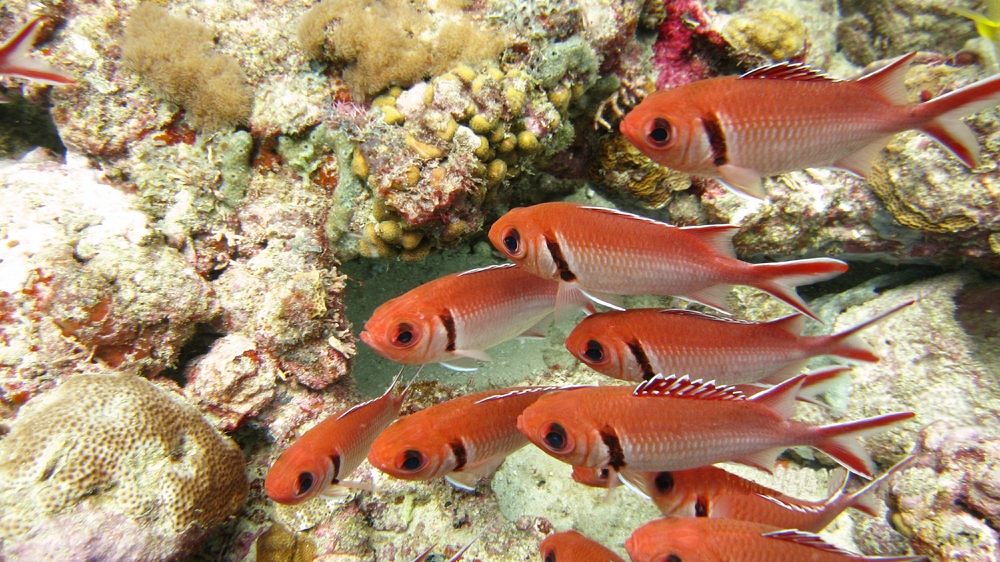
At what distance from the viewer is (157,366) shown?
3.34 m

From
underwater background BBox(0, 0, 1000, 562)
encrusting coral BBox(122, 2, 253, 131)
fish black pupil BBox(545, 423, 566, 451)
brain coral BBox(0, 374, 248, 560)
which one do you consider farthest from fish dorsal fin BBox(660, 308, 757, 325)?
encrusting coral BBox(122, 2, 253, 131)

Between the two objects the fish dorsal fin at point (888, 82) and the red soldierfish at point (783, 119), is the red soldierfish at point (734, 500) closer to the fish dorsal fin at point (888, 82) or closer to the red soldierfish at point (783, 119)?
the red soldierfish at point (783, 119)

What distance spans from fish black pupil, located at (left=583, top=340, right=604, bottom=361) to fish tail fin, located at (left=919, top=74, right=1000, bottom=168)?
1752 millimetres

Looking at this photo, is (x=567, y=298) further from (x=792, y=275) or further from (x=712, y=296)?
(x=792, y=275)

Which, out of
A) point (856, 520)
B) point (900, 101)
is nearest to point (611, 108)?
point (900, 101)

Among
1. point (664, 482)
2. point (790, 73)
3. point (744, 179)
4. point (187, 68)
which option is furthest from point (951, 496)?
point (187, 68)

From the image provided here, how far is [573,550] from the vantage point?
257 cm

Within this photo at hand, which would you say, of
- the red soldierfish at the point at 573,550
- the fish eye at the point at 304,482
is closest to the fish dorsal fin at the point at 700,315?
the red soldierfish at the point at 573,550

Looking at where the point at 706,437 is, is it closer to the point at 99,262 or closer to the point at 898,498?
the point at 898,498

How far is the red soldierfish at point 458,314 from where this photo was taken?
8.31 feet

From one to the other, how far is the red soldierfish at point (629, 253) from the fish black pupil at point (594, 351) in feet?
1.00

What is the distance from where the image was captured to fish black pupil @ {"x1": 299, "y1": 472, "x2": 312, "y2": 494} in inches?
99.0

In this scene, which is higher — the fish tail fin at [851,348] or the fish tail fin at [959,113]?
the fish tail fin at [959,113]

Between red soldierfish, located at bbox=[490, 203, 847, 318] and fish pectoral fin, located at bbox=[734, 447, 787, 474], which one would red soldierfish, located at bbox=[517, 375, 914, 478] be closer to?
fish pectoral fin, located at bbox=[734, 447, 787, 474]
